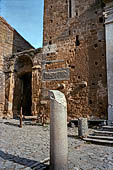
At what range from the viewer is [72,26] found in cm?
1006

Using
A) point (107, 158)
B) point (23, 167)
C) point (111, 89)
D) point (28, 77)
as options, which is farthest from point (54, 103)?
point (28, 77)

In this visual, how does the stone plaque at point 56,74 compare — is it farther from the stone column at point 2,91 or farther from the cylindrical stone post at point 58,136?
the cylindrical stone post at point 58,136

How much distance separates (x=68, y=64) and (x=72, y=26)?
2378 millimetres

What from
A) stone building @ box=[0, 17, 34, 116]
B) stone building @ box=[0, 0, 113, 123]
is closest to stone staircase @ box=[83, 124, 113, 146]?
stone building @ box=[0, 0, 113, 123]

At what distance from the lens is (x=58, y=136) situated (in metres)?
2.80

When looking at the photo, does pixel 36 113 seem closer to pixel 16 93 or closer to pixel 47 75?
pixel 47 75

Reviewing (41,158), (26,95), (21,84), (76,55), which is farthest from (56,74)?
(41,158)

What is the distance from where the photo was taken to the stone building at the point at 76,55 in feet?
28.5

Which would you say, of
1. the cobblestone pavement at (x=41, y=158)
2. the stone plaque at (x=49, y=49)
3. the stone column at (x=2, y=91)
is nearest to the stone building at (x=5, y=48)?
the stone column at (x=2, y=91)

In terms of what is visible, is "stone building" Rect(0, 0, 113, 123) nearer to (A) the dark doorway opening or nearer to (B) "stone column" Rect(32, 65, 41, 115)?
(B) "stone column" Rect(32, 65, 41, 115)

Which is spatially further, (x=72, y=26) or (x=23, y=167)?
(x=72, y=26)

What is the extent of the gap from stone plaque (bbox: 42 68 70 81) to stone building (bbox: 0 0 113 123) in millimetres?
238

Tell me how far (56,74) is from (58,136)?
755 centimetres

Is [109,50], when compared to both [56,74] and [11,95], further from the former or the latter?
[11,95]
